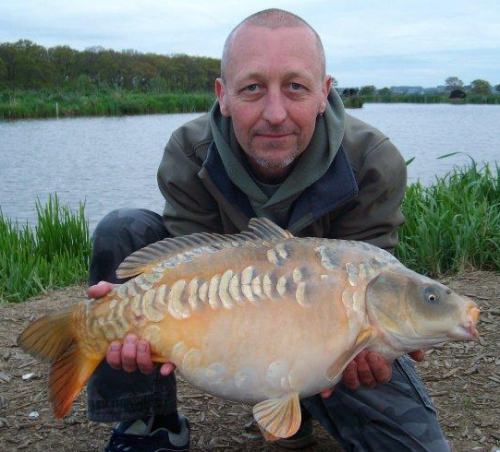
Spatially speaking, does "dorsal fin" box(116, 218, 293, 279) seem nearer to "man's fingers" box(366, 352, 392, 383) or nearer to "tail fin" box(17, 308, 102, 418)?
"tail fin" box(17, 308, 102, 418)

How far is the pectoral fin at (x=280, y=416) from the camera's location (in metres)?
1.58

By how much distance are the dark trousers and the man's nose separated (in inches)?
21.2

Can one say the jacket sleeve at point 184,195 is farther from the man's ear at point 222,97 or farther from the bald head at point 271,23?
→ the bald head at point 271,23

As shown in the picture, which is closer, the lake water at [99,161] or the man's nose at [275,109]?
the man's nose at [275,109]

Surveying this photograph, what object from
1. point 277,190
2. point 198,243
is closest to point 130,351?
point 198,243

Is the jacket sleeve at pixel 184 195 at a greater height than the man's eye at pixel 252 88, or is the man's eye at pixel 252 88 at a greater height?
the man's eye at pixel 252 88

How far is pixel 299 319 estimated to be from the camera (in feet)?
5.21

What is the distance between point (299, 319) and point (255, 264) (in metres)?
0.17

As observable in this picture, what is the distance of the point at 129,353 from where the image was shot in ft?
5.52

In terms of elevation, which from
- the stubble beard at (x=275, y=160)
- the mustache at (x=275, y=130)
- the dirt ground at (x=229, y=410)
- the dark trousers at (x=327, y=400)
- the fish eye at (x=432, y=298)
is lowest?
the dirt ground at (x=229, y=410)

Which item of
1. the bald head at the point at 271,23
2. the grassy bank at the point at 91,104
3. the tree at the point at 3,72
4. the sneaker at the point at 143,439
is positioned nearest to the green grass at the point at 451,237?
the bald head at the point at 271,23

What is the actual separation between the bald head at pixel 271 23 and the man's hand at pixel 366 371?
872mm

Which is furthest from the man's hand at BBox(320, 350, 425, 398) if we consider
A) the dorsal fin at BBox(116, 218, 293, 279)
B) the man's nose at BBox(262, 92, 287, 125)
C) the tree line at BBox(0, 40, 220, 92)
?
the tree line at BBox(0, 40, 220, 92)

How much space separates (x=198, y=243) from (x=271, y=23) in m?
0.71
